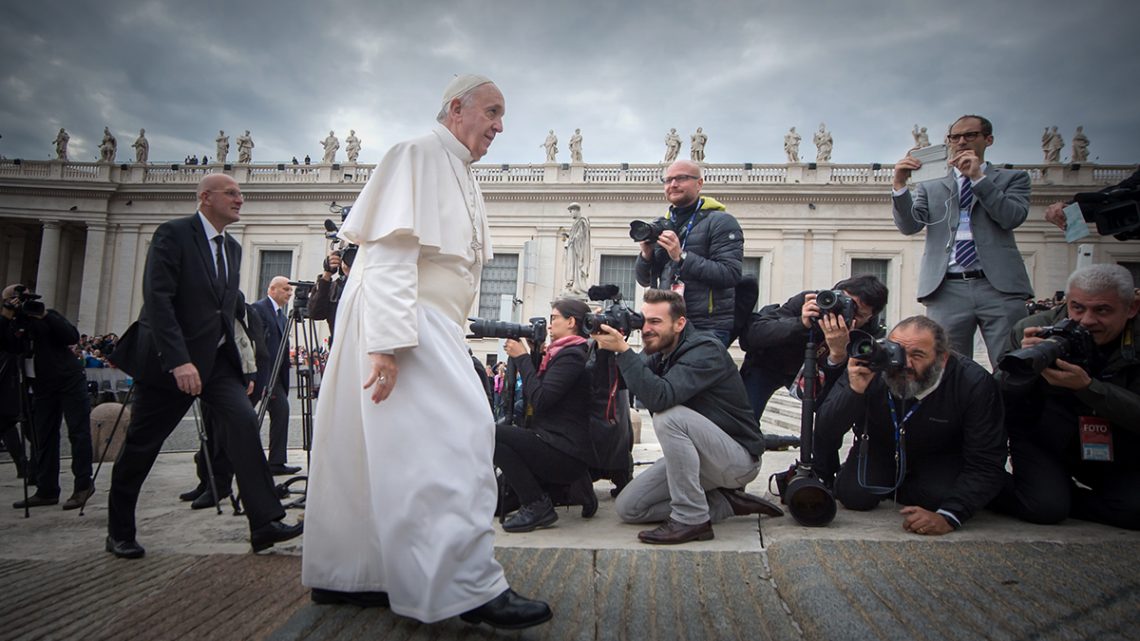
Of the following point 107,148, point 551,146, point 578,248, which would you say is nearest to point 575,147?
point 551,146

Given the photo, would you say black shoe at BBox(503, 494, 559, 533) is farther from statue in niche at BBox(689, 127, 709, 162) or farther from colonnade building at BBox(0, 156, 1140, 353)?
statue in niche at BBox(689, 127, 709, 162)

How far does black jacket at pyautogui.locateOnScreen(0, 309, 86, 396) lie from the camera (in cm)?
485

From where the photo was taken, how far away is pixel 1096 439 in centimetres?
304

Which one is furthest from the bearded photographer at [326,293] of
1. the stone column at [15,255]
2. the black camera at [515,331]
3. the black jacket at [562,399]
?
the stone column at [15,255]

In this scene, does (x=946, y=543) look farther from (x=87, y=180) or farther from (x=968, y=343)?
(x=87, y=180)

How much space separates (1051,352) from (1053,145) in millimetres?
28881

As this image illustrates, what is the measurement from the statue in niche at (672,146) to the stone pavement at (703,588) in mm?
24736

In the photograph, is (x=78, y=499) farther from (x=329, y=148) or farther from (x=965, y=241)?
(x=329, y=148)

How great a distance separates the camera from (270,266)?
100 ft

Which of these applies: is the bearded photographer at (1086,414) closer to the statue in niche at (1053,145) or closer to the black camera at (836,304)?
the black camera at (836,304)

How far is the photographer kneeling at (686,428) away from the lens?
308 cm

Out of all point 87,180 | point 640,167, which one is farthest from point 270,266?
point 640,167

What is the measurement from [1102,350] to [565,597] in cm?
310

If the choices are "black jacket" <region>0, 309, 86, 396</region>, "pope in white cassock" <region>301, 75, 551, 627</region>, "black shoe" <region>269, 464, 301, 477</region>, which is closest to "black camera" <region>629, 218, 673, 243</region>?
"pope in white cassock" <region>301, 75, 551, 627</region>
